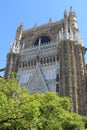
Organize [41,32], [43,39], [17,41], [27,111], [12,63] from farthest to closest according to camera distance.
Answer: [41,32]
[43,39]
[17,41]
[12,63]
[27,111]

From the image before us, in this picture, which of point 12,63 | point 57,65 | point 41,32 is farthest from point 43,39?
point 57,65

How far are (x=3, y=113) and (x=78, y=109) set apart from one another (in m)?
12.1

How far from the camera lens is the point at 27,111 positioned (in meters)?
8.87

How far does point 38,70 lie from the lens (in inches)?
992

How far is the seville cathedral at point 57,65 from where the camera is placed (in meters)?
21.3

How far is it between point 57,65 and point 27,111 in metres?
16.1

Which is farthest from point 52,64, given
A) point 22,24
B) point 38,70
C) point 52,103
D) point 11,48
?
point 52,103

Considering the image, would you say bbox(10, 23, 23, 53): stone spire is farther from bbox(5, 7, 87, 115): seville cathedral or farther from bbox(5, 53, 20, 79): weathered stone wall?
bbox(5, 53, 20, 79): weathered stone wall

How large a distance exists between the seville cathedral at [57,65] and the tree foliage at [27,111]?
909 cm

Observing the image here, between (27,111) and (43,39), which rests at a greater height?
(43,39)

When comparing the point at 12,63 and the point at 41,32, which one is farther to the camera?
the point at 41,32

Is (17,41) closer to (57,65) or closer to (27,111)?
(57,65)

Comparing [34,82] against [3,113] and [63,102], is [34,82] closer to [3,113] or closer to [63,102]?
[63,102]

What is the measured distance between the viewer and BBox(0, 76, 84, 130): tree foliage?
897 cm
